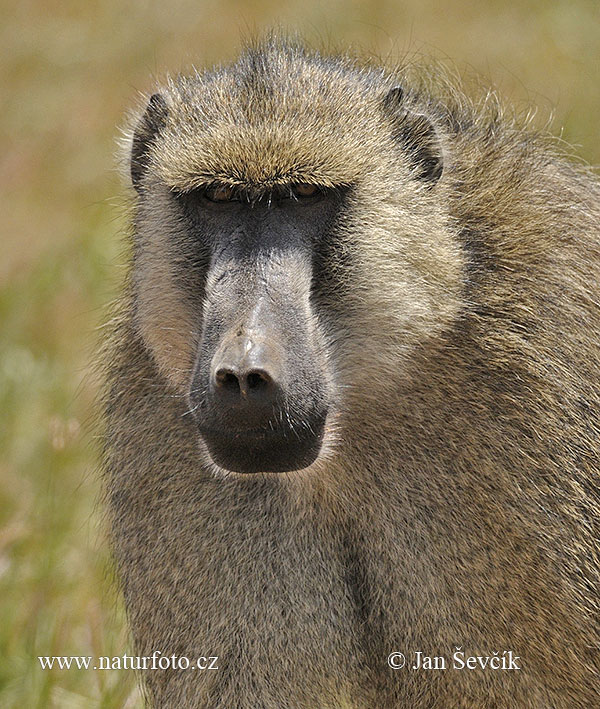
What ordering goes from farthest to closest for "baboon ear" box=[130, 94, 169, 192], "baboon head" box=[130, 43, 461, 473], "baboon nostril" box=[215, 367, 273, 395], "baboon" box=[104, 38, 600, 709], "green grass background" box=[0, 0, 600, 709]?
1. "green grass background" box=[0, 0, 600, 709]
2. "baboon ear" box=[130, 94, 169, 192]
3. "baboon" box=[104, 38, 600, 709]
4. "baboon head" box=[130, 43, 461, 473]
5. "baboon nostril" box=[215, 367, 273, 395]

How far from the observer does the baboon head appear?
118 inches

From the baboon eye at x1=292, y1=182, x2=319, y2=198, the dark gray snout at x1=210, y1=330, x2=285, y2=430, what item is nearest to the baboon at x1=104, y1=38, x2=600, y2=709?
the baboon eye at x1=292, y1=182, x2=319, y2=198

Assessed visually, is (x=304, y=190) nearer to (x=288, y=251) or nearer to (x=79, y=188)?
(x=288, y=251)

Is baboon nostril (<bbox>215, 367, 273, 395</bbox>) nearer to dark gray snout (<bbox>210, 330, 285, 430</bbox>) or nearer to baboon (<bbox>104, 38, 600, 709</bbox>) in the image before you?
dark gray snout (<bbox>210, 330, 285, 430</bbox>)

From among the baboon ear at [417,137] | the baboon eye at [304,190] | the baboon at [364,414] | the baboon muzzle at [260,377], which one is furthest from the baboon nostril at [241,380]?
the baboon ear at [417,137]

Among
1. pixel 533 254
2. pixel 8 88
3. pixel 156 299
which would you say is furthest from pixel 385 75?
pixel 8 88

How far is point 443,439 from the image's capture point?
11.1ft

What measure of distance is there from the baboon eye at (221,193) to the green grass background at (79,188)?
70 centimetres

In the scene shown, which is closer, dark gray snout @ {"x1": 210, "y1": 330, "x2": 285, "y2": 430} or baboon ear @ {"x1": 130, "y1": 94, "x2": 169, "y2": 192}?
dark gray snout @ {"x1": 210, "y1": 330, "x2": 285, "y2": 430}

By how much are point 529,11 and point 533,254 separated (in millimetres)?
8447

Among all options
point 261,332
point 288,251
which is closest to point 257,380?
point 261,332

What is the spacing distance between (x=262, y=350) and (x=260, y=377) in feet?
0.21

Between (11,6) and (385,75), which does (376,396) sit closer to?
(385,75)

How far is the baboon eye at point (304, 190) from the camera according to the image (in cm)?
328
